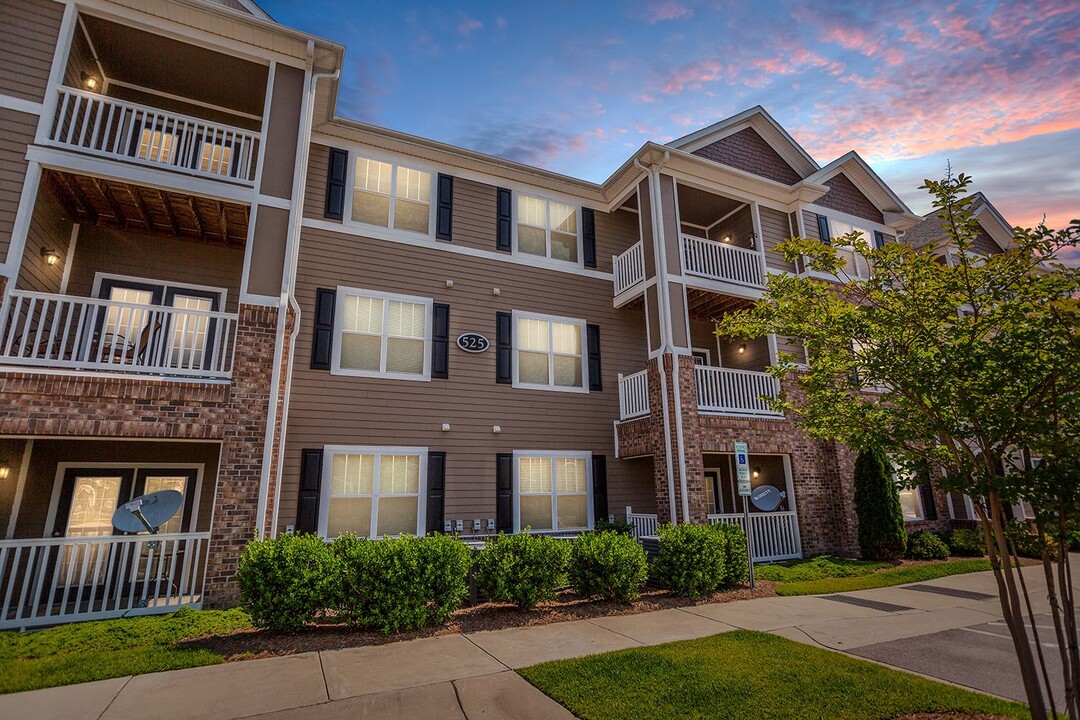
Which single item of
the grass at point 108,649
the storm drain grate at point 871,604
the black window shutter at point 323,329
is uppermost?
the black window shutter at point 323,329

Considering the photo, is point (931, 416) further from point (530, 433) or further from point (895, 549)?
point (895, 549)

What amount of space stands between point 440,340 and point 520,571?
224 inches

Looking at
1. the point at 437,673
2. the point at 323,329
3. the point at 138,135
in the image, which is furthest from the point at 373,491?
the point at 138,135

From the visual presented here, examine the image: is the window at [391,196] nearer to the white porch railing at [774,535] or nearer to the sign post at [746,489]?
the sign post at [746,489]

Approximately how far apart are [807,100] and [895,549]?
34.5 ft

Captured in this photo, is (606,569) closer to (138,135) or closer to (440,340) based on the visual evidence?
(440,340)

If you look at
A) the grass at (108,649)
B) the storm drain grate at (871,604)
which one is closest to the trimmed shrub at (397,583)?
the grass at (108,649)

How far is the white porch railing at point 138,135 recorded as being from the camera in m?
8.60

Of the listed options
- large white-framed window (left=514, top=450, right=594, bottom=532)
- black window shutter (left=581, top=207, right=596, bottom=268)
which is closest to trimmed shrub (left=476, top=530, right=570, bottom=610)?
large white-framed window (left=514, top=450, right=594, bottom=532)

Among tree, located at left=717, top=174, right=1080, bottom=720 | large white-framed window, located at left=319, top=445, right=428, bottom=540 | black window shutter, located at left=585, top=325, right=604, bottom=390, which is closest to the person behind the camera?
tree, located at left=717, top=174, right=1080, bottom=720

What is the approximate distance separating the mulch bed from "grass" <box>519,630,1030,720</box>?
1983 mm

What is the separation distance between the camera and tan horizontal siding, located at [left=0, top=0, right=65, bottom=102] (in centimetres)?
840

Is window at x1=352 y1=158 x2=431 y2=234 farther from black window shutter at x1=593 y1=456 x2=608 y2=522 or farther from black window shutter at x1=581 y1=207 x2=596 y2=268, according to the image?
black window shutter at x1=593 y1=456 x2=608 y2=522

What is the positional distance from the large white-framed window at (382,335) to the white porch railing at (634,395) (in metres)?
4.86
